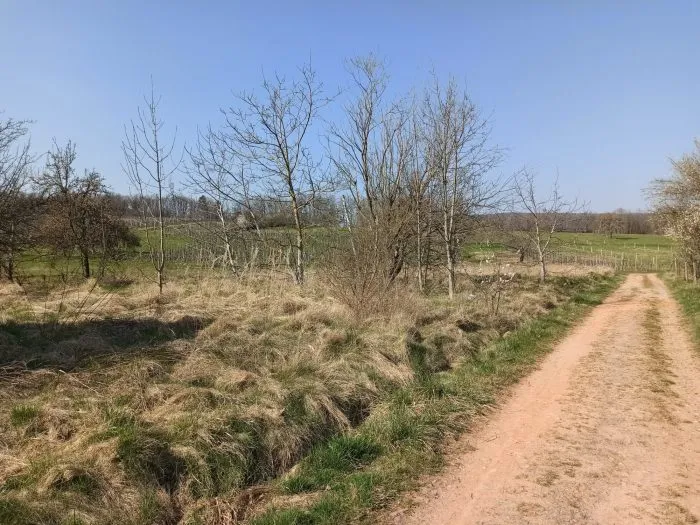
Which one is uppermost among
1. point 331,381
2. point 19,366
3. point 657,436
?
point 19,366

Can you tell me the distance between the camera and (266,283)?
42.0 ft

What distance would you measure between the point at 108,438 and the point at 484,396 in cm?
441

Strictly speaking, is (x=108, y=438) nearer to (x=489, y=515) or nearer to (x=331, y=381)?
(x=331, y=381)

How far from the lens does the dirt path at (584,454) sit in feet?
12.3

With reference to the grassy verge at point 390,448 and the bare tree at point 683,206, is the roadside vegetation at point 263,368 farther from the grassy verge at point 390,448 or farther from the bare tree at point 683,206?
the bare tree at point 683,206

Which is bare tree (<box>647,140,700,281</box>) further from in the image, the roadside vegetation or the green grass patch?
the green grass patch

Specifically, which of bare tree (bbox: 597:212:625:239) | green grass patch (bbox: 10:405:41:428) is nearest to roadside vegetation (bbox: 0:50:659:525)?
green grass patch (bbox: 10:405:41:428)

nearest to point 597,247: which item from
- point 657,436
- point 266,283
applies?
point 266,283

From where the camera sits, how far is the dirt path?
12.3 ft

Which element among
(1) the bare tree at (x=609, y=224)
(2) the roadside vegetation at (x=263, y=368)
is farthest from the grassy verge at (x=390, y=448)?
(1) the bare tree at (x=609, y=224)

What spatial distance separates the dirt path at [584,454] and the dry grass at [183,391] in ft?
5.12

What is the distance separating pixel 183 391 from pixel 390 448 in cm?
231

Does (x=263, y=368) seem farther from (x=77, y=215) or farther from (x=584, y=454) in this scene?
(x=77, y=215)

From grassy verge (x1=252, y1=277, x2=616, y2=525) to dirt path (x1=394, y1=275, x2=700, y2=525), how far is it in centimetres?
28
